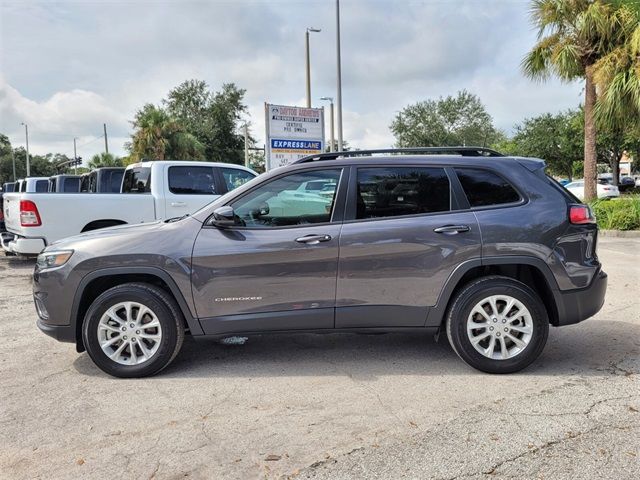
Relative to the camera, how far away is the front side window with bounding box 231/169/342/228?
13.8 feet

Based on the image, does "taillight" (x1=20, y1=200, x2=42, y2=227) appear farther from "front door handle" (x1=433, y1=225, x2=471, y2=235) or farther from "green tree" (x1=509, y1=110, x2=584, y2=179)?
"green tree" (x1=509, y1=110, x2=584, y2=179)

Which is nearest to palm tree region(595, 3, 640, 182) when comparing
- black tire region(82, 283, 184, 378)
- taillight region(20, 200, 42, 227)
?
black tire region(82, 283, 184, 378)

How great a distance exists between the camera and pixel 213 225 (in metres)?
4.11

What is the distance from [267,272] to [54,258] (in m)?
1.72

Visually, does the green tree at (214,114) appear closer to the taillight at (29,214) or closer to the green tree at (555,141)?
the green tree at (555,141)

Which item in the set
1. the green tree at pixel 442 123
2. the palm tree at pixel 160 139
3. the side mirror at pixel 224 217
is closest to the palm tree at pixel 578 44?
the side mirror at pixel 224 217

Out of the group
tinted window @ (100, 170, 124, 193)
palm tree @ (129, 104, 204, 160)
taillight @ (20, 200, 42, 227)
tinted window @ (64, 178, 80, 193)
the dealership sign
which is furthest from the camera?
palm tree @ (129, 104, 204, 160)

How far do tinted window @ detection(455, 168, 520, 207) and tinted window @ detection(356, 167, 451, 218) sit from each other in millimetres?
161

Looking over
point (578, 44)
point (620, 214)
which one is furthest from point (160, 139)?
point (620, 214)

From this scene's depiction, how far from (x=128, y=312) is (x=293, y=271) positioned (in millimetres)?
1324

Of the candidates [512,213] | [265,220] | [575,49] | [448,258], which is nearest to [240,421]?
[265,220]

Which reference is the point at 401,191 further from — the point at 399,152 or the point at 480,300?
the point at 480,300

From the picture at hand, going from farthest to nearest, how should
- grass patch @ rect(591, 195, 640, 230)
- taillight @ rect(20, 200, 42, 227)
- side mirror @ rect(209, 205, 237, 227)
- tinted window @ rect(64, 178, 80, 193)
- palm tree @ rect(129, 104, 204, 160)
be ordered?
palm tree @ rect(129, 104, 204, 160) → tinted window @ rect(64, 178, 80, 193) → grass patch @ rect(591, 195, 640, 230) → taillight @ rect(20, 200, 42, 227) → side mirror @ rect(209, 205, 237, 227)

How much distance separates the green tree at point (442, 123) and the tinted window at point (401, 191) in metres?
45.4
